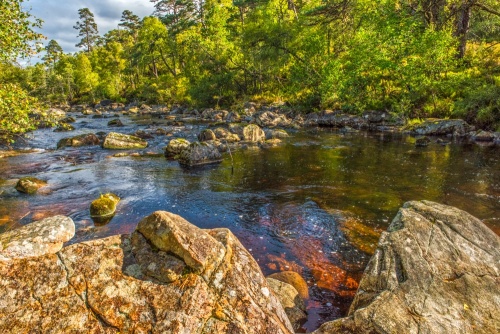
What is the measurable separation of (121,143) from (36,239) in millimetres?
20512

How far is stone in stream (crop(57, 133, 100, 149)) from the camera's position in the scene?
79.4 feet

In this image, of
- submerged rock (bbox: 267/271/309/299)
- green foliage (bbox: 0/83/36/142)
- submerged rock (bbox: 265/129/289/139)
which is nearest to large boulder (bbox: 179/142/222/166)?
submerged rock (bbox: 265/129/289/139)

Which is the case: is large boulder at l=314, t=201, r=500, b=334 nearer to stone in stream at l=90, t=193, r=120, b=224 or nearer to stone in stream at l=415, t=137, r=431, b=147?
stone in stream at l=90, t=193, r=120, b=224

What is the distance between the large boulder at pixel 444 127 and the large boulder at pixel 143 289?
26041mm

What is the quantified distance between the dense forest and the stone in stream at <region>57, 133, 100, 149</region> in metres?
5.13

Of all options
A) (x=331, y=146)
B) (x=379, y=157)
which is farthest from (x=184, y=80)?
(x=379, y=157)

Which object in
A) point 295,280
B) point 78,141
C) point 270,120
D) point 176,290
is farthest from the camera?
point 270,120

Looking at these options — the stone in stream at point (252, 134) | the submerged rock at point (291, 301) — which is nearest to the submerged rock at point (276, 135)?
the stone in stream at point (252, 134)

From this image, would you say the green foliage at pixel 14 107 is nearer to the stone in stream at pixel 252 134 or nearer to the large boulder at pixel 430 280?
the large boulder at pixel 430 280

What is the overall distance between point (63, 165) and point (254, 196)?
12.8 m

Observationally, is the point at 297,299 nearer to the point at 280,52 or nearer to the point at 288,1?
the point at 280,52

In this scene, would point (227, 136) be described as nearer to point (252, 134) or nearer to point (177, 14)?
point (252, 134)

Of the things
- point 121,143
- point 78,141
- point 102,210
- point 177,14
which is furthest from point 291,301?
point 177,14

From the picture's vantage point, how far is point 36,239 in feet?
14.4
